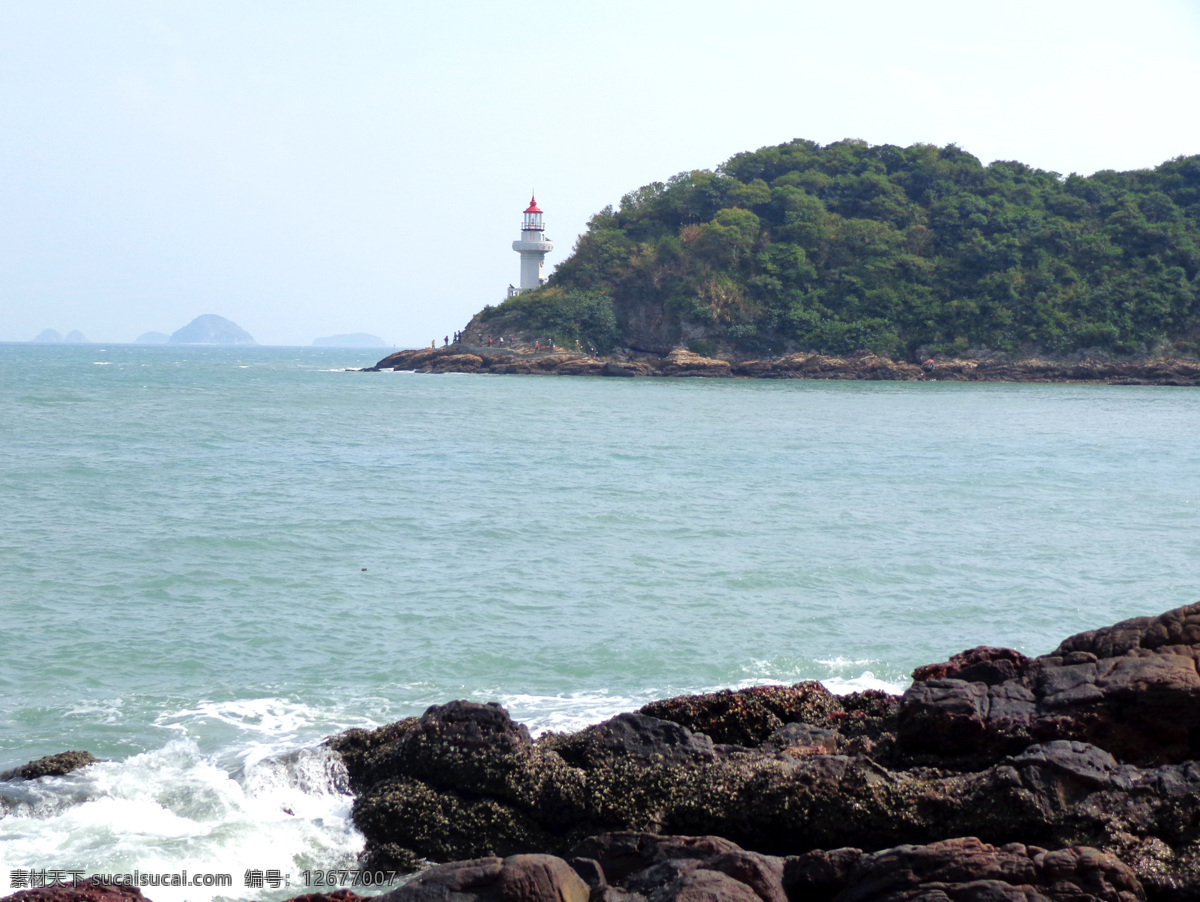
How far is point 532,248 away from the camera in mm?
73938

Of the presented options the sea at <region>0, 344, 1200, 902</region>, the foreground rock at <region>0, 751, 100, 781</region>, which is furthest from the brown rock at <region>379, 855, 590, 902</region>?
the foreground rock at <region>0, 751, 100, 781</region>

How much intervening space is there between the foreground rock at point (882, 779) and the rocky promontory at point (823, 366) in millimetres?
56845

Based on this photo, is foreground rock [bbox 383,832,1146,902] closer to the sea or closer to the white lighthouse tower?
the sea

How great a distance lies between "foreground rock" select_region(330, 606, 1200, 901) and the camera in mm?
4874

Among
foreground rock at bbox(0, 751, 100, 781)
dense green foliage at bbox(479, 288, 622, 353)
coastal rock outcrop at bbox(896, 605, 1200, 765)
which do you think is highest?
dense green foliage at bbox(479, 288, 622, 353)

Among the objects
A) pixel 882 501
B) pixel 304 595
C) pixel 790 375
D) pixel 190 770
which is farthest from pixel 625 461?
pixel 790 375

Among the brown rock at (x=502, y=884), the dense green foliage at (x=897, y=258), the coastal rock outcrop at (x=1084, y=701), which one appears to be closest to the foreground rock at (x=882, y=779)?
the coastal rock outcrop at (x=1084, y=701)

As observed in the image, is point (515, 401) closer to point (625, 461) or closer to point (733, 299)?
point (625, 461)

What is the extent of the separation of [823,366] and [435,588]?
5284cm

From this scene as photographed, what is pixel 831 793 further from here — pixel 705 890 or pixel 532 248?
pixel 532 248

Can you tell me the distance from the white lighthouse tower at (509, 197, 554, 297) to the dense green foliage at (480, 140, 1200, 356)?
2.57 metres

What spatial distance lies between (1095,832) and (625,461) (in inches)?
777

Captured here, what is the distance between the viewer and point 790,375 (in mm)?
63312

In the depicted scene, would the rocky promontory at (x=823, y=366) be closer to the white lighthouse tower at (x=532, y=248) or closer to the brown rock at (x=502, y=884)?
the white lighthouse tower at (x=532, y=248)
